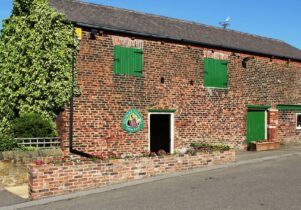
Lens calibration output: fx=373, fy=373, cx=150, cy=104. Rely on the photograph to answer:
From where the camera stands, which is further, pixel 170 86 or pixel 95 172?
pixel 170 86

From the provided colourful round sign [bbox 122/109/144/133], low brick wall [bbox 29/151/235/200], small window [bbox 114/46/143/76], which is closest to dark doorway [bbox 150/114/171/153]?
colourful round sign [bbox 122/109/144/133]

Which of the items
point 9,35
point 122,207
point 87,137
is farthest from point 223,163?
point 9,35

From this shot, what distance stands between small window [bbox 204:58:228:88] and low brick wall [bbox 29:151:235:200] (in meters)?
5.66

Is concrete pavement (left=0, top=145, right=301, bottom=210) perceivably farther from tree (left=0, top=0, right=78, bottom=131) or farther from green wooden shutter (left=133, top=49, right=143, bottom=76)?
green wooden shutter (left=133, top=49, right=143, bottom=76)

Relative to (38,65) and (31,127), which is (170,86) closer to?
(38,65)

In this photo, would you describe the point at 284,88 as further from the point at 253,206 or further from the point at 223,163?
the point at 253,206

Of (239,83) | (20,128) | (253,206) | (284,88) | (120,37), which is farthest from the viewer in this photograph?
(284,88)

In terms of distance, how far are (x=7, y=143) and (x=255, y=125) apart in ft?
41.7

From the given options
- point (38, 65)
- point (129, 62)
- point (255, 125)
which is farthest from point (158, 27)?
Answer: point (255, 125)

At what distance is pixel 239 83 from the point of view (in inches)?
733

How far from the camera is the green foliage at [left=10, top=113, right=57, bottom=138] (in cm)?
1234

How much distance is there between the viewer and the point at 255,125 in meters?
19.5

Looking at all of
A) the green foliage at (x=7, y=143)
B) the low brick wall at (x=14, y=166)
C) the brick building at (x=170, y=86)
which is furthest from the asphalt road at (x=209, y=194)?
the brick building at (x=170, y=86)

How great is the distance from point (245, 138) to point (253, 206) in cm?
1117
